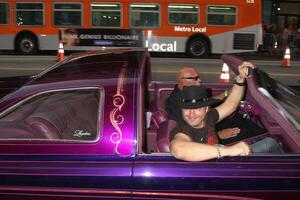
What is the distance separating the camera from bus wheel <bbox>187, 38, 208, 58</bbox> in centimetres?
2002

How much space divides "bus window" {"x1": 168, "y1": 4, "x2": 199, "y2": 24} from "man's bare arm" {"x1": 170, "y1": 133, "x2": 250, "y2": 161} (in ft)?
57.0

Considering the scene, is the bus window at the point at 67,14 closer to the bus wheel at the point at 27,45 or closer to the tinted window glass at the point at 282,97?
the bus wheel at the point at 27,45

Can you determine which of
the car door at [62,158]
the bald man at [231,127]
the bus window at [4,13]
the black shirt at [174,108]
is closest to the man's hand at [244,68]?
the black shirt at [174,108]

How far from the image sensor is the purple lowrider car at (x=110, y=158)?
267 centimetres

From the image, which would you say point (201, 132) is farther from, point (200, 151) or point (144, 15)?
point (144, 15)

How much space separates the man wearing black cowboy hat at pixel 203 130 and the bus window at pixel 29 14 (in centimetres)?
1734

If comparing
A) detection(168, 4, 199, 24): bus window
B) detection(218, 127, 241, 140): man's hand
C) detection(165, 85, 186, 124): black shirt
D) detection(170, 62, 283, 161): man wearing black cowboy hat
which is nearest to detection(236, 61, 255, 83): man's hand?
detection(170, 62, 283, 161): man wearing black cowboy hat

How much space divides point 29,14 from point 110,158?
721 inches

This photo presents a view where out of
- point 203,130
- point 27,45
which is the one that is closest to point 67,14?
point 27,45

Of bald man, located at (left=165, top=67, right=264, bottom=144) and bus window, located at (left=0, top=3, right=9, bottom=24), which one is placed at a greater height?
bus window, located at (left=0, top=3, right=9, bottom=24)

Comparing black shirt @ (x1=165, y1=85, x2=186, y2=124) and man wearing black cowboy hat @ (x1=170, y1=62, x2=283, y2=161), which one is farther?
black shirt @ (x1=165, y1=85, x2=186, y2=124)

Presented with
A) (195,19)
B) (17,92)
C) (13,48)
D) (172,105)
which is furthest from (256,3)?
(17,92)

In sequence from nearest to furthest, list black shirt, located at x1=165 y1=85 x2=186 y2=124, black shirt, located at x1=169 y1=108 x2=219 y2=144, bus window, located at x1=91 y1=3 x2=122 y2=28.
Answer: black shirt, located at x1=169 y1=108 x2=219 y2=144 < black shirt, located at x1=165 y1=85 x2=186 y2=124 < bus window, located at x1=91 y1=3 x2=122 y2=28

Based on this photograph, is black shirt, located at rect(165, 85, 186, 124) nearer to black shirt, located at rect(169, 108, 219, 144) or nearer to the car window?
black shirt, located at rect(169, 108, 219, 144)
